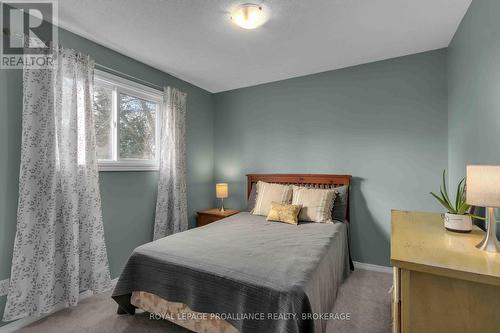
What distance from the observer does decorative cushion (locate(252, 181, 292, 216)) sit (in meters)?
3.06

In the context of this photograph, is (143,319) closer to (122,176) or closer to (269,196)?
(122,176)

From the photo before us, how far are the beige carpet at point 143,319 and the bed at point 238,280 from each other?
0.44ft

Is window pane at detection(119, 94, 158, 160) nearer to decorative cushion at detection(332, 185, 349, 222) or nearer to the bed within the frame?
the bed

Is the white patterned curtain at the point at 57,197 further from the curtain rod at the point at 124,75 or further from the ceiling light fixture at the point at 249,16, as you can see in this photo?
the ceiling light fixture at the point at 249,16

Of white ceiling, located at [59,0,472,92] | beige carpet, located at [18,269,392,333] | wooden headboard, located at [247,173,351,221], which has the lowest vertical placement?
beige carpet, located at [18,269,392,333]

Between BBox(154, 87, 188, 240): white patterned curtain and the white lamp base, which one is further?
BBox(154, 87, 188, 240): white patterned curtain

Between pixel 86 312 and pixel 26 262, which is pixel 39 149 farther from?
pixel 86 312

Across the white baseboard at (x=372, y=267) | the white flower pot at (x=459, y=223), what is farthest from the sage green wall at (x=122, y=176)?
the white flower pot at (x=459, y=223)

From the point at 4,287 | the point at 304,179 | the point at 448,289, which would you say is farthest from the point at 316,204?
the point at 4,287

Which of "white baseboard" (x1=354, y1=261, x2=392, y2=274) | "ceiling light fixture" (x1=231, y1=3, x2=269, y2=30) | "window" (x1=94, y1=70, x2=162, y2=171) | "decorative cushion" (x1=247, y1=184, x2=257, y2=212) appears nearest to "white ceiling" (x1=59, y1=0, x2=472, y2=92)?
"ceiling light fixture" (x1=231, y1=3, x2=269, y2=30)

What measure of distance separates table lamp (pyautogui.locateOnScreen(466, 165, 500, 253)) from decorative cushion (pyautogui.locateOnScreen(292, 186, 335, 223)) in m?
1.63

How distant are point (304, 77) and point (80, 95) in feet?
8.87

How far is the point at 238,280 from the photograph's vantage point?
58.1 inches

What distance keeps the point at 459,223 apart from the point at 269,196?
1.99 metres
